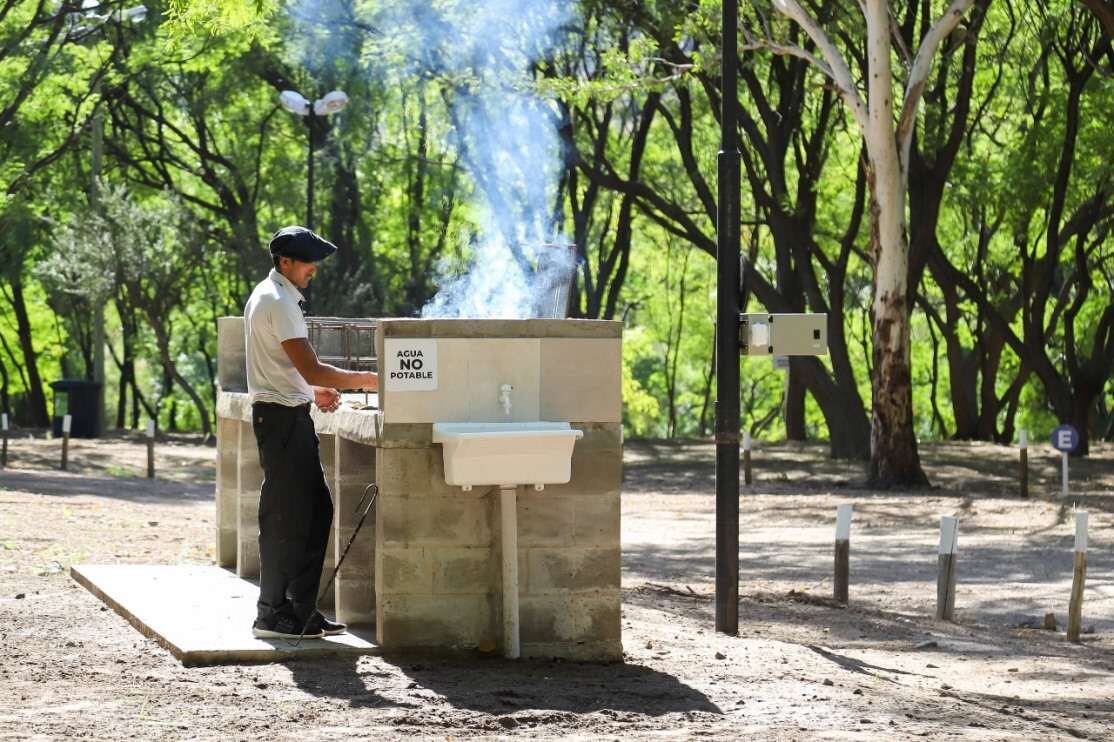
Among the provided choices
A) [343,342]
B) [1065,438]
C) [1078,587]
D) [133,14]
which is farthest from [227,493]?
[133,14]

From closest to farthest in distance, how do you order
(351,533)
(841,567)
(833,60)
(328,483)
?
(351,533) < (328,483) < (841,567) < (833,60)

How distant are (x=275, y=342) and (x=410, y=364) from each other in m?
0.65

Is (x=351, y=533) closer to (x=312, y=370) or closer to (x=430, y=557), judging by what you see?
(x=430, y=557)

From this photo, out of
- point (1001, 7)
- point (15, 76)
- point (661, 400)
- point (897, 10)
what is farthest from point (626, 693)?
point (661, 400)

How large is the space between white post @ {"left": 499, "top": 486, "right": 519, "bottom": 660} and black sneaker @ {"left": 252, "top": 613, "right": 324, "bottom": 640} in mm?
978

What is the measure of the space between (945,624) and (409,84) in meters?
24.6

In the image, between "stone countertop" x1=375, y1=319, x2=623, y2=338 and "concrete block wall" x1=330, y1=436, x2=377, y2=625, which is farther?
"concrete block wall" x1=330, y1=436, x2=377, y2=625

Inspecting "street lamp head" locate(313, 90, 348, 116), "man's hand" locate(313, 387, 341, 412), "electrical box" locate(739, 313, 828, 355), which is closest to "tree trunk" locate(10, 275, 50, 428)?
"street lamp head" locate(313, 90, 348, 116)

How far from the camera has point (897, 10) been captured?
2802 cm

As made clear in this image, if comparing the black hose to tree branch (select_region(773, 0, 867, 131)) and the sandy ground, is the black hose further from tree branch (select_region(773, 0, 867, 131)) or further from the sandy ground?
tree branch (select_region(773, 0, 867, 131))

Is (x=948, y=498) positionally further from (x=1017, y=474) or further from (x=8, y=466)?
(x=8, y=466)

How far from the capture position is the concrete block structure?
7957 millimetres

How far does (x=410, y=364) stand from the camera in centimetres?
796

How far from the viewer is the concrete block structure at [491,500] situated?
7.96 metres
